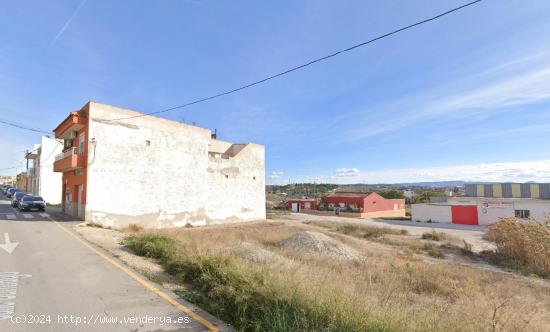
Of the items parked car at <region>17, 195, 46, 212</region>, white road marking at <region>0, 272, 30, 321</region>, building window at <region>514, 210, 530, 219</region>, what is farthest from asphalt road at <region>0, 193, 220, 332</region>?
building window at <region>514, 210, 530, 219</region>

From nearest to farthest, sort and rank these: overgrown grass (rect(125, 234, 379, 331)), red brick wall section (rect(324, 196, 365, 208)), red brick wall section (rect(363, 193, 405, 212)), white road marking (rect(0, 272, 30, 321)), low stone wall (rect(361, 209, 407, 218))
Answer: overgrown grass (rect(125, 234, 379, 331))
white road marking (rect(0, 272, 30, 321))
red brick wall section (rect(324, 196, 365, 208))
low stone wall (rect(361, 209, 407, 218))
red brick wall section (rect(363, 193, 405, 212))

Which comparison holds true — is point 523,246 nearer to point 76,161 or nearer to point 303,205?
point 76,161

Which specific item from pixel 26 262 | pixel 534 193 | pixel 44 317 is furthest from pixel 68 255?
pixel 534 193

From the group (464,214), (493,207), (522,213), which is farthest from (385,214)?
(522,213)

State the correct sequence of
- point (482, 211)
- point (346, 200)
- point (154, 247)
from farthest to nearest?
point (346, 200)
point (482, 211)
point (154, 247)

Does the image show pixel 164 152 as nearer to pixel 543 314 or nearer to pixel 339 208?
pixel 543 314

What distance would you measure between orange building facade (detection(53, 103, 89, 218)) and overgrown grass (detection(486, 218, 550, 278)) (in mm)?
26062

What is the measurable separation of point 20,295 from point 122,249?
5.24 m

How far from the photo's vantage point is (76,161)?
2194 cm

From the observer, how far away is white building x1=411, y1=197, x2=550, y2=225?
133 ft

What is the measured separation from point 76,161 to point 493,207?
157 ft

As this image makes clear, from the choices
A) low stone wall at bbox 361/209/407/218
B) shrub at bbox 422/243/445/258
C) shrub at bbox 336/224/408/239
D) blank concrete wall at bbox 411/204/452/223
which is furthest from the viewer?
low stone wall at bbox 361/209/407/218

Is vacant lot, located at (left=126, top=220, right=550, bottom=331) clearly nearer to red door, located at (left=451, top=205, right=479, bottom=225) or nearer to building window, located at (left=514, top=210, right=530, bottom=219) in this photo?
building window, located at (left=514, top=210, right=530, bottom=219)

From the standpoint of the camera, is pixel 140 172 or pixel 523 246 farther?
pixel 140 172
